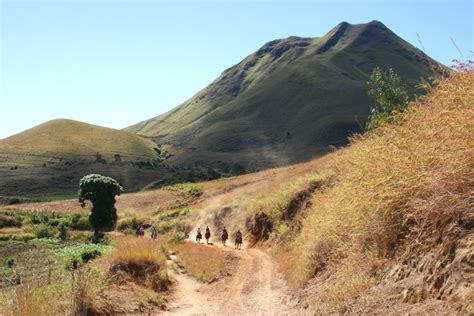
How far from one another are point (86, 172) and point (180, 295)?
124 metres

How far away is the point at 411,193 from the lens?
790cm

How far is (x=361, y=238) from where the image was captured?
32.3ft

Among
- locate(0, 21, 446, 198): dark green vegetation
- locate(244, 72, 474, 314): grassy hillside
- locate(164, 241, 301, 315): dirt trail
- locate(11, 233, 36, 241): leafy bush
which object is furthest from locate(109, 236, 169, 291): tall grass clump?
locate(0, 21, 446, 198): dark green vegetation

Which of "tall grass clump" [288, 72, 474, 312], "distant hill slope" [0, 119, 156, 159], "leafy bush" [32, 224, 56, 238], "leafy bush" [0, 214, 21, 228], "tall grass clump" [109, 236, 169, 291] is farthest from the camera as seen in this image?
"distant hill slope" [0, 119, 156, 159]

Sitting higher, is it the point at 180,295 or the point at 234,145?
the point at 234,145

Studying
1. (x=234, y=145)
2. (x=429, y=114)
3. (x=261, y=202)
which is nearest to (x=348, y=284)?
(x=429, y=114)

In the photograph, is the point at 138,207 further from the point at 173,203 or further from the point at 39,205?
the point at 39,205

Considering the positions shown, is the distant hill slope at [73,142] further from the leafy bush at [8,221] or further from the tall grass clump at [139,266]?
the tall grass clump at [139,266]

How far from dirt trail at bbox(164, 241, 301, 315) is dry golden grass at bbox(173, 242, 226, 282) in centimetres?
55

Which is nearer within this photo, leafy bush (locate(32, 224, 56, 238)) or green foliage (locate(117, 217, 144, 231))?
leafy bush (locate(32, 224, 56, 238))

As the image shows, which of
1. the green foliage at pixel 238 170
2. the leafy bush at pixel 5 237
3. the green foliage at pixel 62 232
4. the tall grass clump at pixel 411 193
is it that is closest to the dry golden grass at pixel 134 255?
the tall grass clump at pixel 411 193

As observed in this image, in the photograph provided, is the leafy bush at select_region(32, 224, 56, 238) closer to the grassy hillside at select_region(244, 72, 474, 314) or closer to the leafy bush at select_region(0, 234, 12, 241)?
the leafy bush at select_region(0, 234, 12, 241)

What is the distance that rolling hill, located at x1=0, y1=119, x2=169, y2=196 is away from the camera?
119062mm

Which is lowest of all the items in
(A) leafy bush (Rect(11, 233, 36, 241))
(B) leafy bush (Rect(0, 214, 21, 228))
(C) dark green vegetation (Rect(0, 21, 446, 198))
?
(A) leafy bush (Rect(11, 233, 36, 241))
